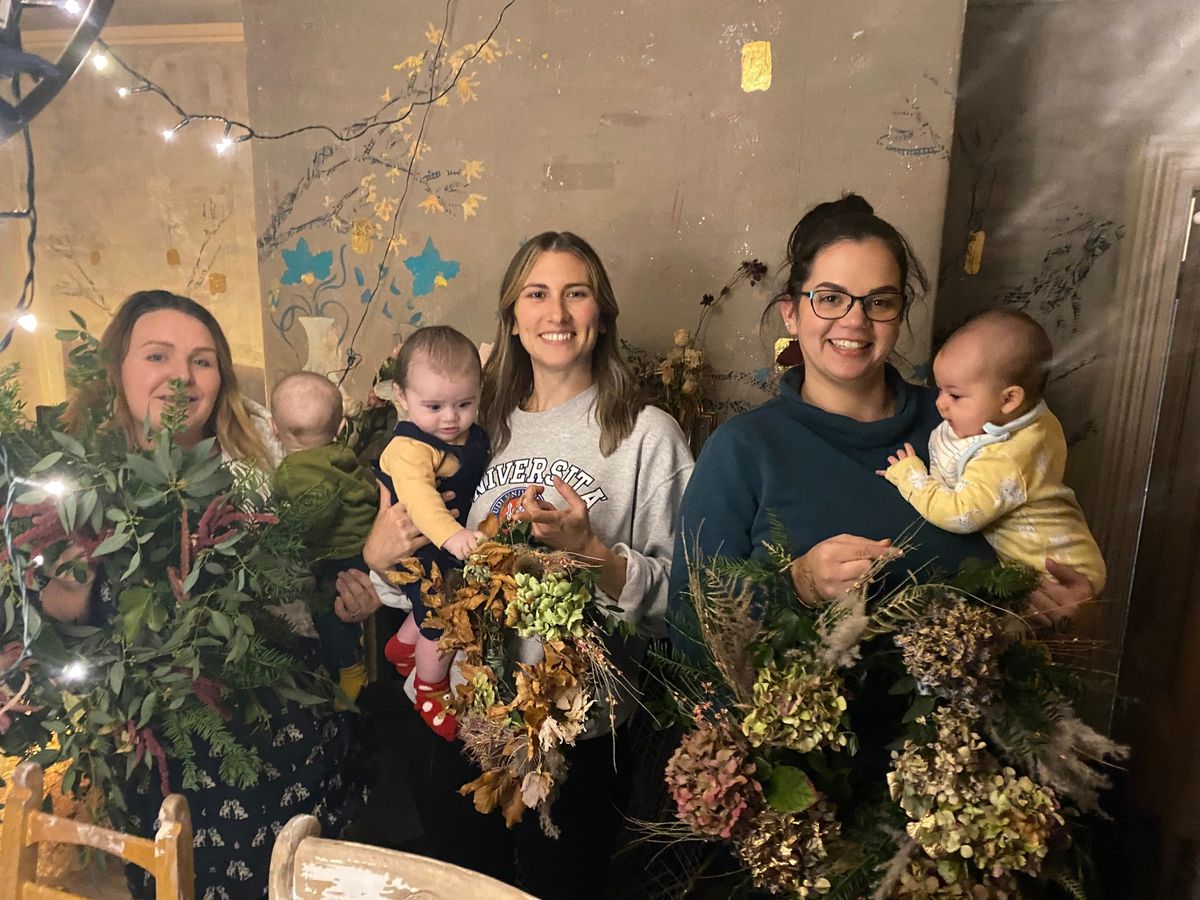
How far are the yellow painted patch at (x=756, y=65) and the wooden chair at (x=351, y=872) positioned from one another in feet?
3.55

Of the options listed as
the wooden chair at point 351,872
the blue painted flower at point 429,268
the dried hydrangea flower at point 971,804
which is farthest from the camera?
the blue painted flower at point 429,268

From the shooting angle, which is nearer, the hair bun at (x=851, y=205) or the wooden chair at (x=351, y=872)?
the wooden chair at (x=351, y=872)

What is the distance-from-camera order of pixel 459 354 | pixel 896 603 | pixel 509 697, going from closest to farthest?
pixel 896 603 < pixel 509 697 < pixel 459 354

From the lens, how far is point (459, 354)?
111 cm

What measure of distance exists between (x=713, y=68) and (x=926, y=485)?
65 centimetres

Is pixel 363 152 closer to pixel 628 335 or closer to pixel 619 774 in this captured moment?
pixel 628 335

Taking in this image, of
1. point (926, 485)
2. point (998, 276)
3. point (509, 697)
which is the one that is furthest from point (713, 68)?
point (509, 697)

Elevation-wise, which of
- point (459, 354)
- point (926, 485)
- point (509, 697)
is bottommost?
point (509, 697)

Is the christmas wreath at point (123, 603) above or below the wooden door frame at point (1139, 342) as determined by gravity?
below

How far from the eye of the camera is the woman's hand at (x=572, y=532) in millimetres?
1004

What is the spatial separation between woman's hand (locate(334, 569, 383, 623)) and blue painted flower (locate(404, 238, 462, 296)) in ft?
1.56

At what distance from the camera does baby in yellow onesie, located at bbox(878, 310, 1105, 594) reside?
0.84 meters

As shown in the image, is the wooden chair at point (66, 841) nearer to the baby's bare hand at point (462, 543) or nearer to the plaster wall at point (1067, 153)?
the baby's bare hand at point (462, 543)

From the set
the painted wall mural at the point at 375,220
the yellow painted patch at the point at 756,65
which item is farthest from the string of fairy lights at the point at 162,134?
the yellow painted patch at the point at 756,65
